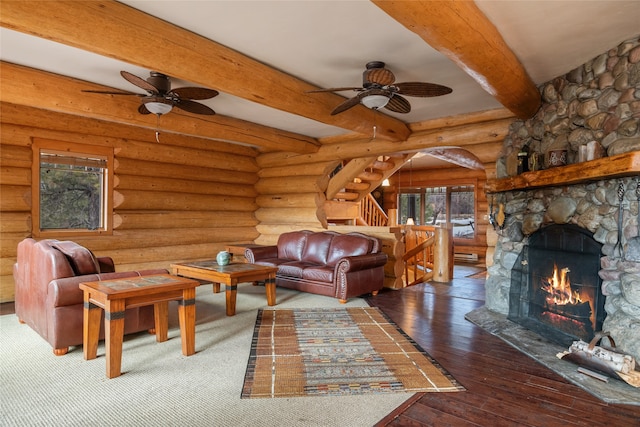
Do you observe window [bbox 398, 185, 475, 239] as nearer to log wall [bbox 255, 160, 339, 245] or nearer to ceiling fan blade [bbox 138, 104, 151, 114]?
log wall [bbox 255, 160, 339, 245]

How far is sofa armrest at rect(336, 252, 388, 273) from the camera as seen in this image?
5.24 m

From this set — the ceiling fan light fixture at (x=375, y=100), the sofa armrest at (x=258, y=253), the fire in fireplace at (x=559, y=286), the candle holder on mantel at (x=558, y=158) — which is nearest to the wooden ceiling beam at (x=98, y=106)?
the sofa armrest at (x=258, y=253)

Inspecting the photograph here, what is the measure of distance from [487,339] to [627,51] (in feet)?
9.74

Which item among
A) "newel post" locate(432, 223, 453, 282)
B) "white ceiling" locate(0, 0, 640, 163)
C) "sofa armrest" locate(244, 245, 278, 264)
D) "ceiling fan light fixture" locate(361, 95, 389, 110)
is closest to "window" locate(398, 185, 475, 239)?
"newel post" locate(432, 223, 453, 282)

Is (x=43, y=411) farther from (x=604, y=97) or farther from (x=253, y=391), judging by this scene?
(x=604, y=97)

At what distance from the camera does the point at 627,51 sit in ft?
10.3

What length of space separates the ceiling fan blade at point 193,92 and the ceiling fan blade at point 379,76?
5.29ft

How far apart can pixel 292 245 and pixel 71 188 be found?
12.5 feet

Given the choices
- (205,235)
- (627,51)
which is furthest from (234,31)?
(205,235)

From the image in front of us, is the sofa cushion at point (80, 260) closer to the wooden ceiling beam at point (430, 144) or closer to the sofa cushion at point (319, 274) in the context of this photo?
the sofa cushion at point (319, 274)

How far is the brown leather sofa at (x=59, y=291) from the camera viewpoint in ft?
10.6

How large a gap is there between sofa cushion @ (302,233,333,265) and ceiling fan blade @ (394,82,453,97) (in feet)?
10.6

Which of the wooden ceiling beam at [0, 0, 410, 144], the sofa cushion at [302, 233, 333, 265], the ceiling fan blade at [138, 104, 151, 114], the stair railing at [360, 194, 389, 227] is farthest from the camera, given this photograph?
the stair railing at [360, 194, 389, 227]

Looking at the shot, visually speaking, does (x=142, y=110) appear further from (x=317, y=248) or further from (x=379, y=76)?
(x=317, y=248)
